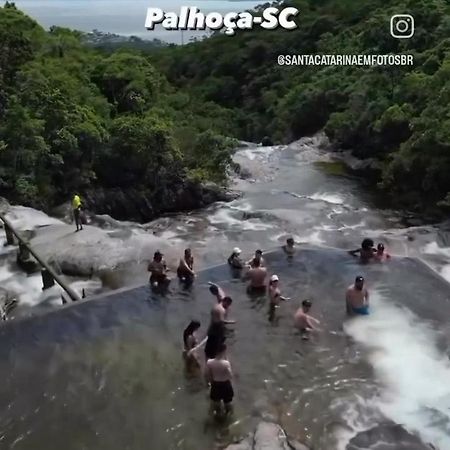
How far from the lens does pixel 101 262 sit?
1923 centimetres

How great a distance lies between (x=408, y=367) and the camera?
11.9 m

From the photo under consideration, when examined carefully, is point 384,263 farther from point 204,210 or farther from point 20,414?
point 204,210

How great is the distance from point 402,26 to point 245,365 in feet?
152

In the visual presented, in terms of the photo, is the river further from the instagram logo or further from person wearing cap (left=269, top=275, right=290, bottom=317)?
the instagram logo

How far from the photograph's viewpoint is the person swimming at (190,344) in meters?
12.2

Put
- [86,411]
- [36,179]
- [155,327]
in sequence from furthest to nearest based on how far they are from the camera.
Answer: [36,179]
[155,327]
[86,411]

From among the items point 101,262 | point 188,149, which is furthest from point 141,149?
point 101,262

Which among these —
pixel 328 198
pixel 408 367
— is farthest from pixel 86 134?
pixel 408 367

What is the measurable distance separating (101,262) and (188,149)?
16.7 meters

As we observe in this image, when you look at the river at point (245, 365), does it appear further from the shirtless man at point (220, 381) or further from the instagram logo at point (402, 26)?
the instagram logo at point (402, 26)

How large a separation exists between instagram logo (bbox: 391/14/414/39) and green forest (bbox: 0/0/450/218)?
23.3 inches

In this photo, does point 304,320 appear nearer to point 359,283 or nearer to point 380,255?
point 359,283

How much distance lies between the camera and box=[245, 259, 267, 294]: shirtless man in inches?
616

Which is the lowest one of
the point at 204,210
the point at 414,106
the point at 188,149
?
the point at 204,210
